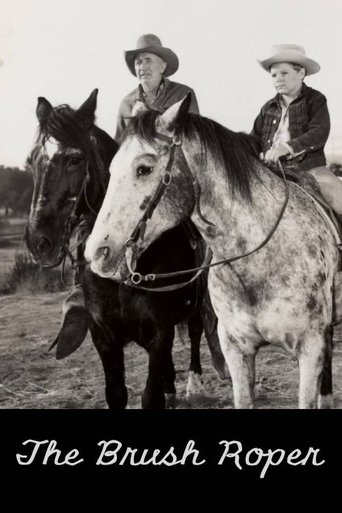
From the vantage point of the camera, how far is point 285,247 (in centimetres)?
239

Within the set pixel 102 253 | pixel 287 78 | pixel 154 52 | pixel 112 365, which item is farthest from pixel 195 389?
pixel 154 52

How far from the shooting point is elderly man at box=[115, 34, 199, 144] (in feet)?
10.2

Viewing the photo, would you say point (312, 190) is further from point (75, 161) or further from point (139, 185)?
point (75, 161)

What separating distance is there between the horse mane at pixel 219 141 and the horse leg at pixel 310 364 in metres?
→ 0.65

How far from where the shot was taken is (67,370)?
3.30 metres

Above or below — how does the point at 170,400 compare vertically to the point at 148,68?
below

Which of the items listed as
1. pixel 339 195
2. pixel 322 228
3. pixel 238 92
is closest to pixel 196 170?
pixel 322 228

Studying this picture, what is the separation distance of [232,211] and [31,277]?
1555 mm

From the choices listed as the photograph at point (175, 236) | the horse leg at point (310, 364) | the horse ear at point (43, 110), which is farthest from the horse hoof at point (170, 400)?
the horse ear at point (43, 110)

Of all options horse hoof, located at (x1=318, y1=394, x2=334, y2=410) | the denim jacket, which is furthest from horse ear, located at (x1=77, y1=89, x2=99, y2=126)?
horse hoof, located at (x1=318, y1=394, x2=334, y2=410)

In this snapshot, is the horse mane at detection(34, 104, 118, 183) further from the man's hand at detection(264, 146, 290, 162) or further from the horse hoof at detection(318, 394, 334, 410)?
the horse hoof at detection(318, 394, 334, 410)

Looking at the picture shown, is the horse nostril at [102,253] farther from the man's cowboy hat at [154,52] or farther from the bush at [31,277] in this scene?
the man's cowboy hat at [154,52]

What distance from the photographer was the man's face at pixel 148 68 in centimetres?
Answer: 310

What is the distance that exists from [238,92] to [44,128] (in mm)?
1119
